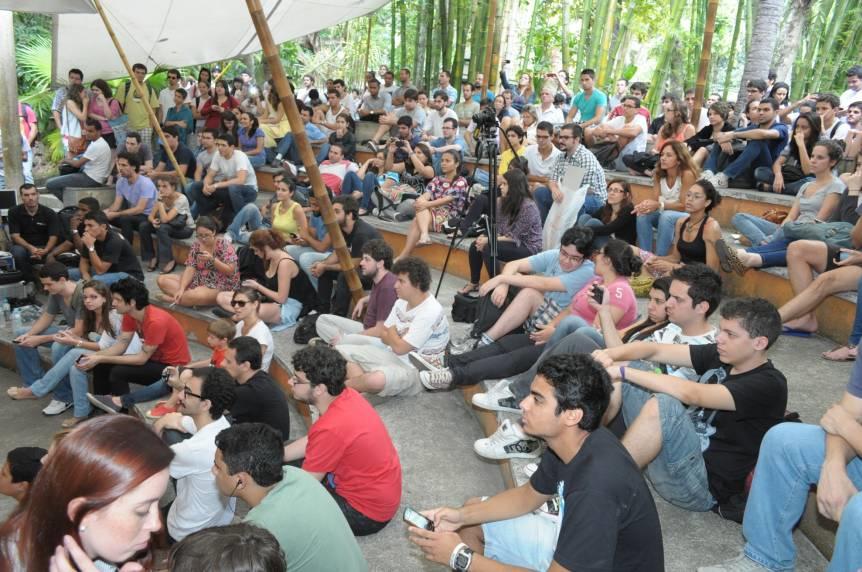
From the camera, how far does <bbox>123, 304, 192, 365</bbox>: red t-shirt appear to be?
5430 millimetres

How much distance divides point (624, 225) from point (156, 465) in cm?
503

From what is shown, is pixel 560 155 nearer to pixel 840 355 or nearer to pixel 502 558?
pixel 840 355

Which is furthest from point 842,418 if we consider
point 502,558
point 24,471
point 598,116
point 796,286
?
point 598,116

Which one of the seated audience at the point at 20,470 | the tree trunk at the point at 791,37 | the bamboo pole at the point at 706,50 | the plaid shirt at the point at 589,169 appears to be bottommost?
the seated audience at the point at 20,470

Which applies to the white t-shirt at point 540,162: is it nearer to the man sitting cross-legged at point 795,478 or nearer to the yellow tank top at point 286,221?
the yellow tank top at point 286,221

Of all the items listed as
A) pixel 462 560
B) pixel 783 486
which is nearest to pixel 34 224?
pixel 462 560

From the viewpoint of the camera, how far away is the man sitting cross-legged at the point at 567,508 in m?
2.02

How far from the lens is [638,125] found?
25.4 feet

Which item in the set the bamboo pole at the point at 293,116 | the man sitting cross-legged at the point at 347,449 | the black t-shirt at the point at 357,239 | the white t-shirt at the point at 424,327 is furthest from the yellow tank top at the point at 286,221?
the man sitting cross-legged at the point at 347,449

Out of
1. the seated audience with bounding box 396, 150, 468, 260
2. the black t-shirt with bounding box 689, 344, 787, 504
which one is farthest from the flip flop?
the seated audience with bounding box 396, 150, 468, 260

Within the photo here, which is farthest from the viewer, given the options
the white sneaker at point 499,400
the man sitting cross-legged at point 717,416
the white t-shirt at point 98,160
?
the white t-shirt at point 98,160

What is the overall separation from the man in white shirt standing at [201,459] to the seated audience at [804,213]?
10.9ft

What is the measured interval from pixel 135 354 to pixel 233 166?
3438 mm

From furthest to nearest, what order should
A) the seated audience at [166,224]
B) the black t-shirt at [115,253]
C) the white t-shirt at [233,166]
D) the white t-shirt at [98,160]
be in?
1. the white t-shirt at [98,160]
2. the white t-shirt at [233,166]
3. the seated audience at [166,224]
4. the black t-shirt at [115,253]
